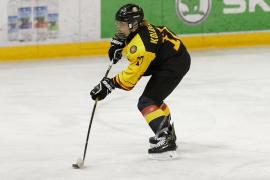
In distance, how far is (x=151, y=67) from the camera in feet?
18.5

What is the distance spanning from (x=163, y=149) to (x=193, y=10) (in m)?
5.35

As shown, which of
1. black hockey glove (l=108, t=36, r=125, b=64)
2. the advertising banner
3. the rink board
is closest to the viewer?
black hockey glove (l=108, t=36, r=125, b=64)

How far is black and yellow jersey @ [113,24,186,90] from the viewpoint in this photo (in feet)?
17.4

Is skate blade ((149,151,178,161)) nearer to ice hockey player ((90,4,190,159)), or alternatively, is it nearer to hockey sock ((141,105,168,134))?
ice hockey player ((90,4,190,159))

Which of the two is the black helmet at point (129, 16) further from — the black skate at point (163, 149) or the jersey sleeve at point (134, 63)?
the black skate at point (163, 149)

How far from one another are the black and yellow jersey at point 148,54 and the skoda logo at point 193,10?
5.06 meters

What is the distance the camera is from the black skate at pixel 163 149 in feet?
18.4

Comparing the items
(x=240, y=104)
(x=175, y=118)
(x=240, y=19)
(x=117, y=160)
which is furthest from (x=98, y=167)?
(x=240, y=19)

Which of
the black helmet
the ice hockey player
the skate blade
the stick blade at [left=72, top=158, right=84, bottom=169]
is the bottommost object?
the skate blade

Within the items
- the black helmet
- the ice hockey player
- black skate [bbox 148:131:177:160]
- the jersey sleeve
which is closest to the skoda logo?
the ice hockey player

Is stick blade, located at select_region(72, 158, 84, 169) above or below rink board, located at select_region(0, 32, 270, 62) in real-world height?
above

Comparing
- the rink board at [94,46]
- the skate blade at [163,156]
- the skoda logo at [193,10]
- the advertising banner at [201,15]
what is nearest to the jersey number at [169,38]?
the skate blade at [163,156]

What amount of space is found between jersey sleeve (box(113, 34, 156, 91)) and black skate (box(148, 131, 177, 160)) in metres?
0.49

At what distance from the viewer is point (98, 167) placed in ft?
17.7
